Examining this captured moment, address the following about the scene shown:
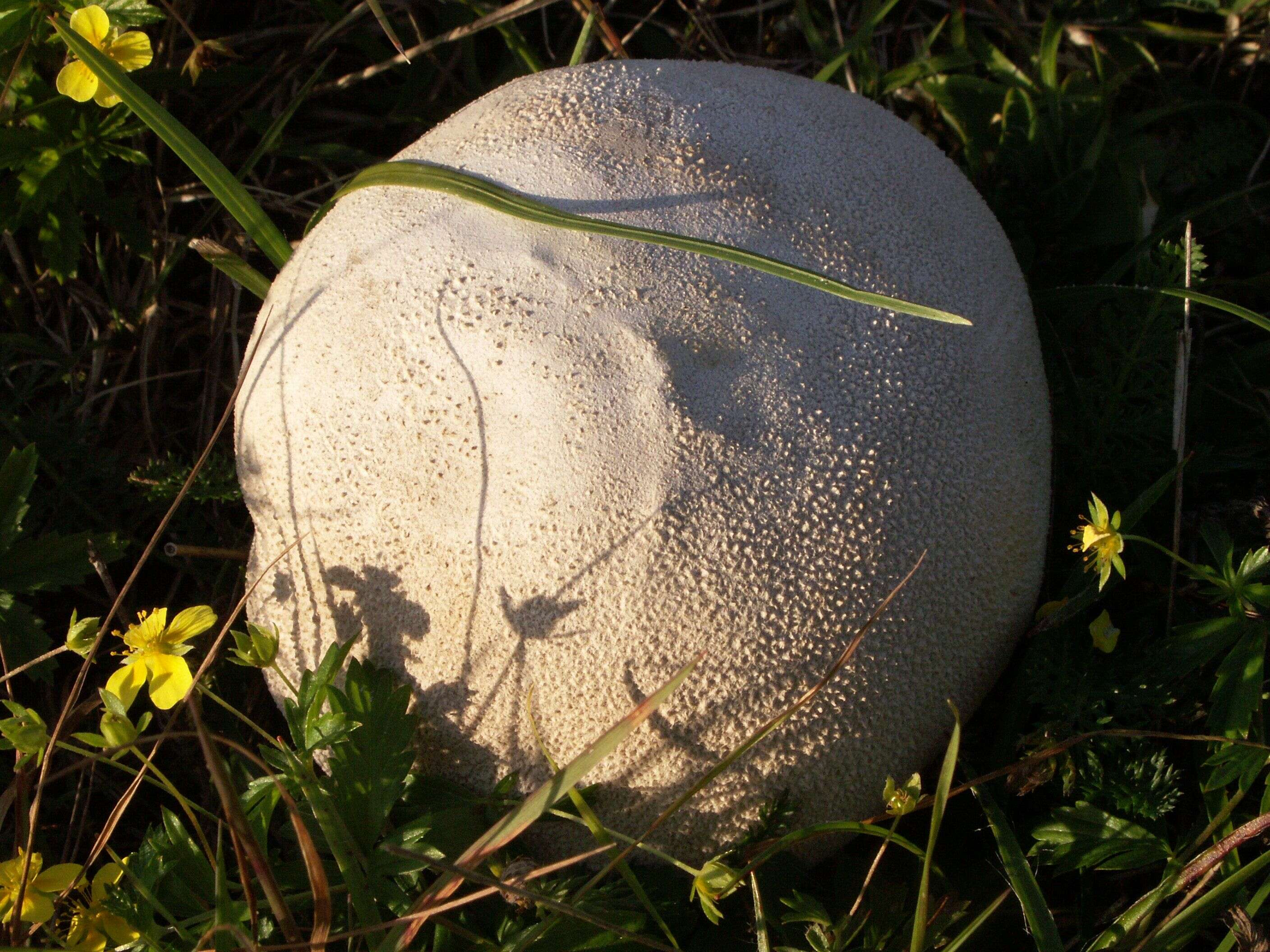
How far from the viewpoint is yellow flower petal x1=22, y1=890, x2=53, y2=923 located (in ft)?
4.38

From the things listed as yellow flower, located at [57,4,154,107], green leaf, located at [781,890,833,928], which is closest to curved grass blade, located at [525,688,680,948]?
green leaf, located at [781,890,833,928]

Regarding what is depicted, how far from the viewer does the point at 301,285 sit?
1.54 metres

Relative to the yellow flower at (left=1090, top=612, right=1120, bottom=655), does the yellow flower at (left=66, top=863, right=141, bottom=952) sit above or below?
above

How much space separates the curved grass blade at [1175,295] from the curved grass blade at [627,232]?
482mm

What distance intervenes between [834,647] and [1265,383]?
1.21 m

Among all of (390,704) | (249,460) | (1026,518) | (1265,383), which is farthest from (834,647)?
(1265,383)

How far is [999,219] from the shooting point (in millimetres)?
2104

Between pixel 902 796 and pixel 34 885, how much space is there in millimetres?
1168

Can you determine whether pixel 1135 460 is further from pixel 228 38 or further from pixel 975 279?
pixel 228 38

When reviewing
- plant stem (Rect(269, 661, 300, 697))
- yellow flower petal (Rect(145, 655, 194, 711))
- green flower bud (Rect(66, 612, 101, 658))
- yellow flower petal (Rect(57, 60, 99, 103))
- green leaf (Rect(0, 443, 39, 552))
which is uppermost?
yellow flower petal (Rect(57, 60, 99, 103))

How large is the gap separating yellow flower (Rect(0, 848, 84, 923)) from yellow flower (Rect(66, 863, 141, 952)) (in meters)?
0.03

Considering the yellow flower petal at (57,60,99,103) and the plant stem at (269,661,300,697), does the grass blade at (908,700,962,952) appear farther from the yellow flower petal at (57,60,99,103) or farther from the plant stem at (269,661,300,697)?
the yellow flower petal at (57,60,99,103)

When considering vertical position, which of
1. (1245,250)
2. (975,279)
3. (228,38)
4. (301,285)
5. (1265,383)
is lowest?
(1265,383)

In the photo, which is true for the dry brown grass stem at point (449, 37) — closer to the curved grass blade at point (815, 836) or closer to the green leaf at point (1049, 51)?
the green leaf at point (1049, 51)
